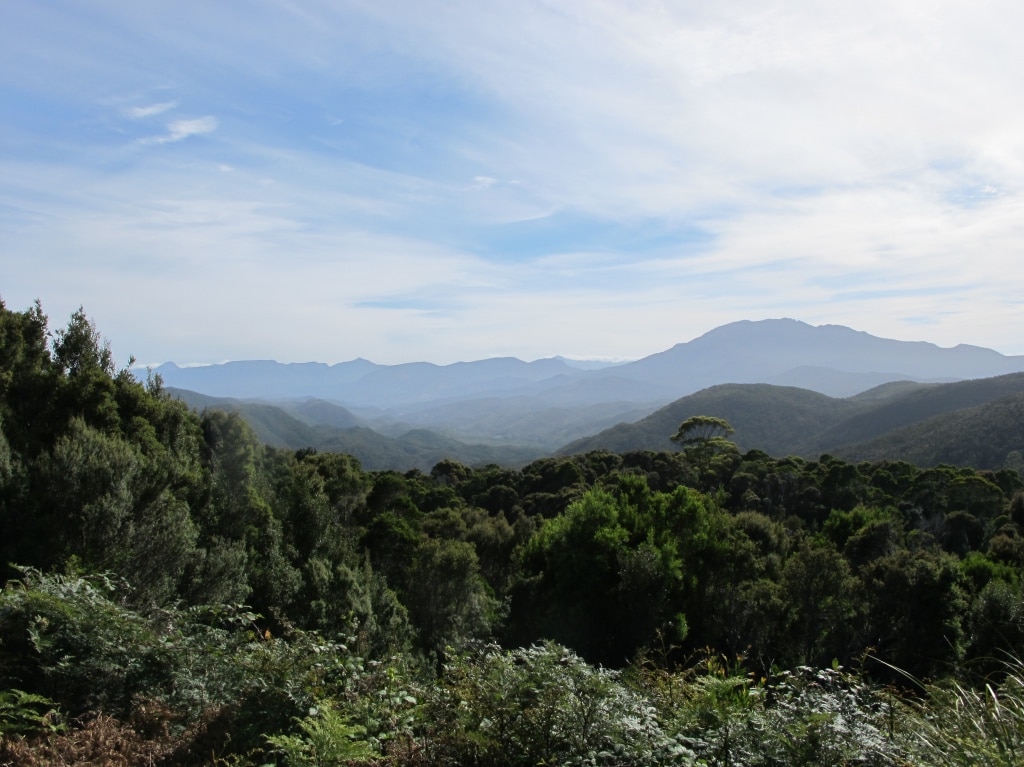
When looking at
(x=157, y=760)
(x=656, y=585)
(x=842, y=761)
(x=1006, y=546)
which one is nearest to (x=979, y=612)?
(x=656, y=585)

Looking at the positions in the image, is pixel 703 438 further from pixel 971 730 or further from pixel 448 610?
pixel 971 730

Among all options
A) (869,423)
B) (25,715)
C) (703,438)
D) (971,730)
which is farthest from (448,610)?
(869,423)

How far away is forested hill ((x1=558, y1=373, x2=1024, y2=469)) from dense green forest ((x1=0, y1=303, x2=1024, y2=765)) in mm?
33925

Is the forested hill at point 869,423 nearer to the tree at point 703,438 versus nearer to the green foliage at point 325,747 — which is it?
the tree at point 703,438

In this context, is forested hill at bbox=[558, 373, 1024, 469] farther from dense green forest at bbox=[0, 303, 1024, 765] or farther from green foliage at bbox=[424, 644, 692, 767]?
green foliage at bbox=[424, 644, 692, 767]

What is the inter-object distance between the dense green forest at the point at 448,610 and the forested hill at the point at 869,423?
111 feet

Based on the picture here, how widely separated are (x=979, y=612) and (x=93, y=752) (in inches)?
608

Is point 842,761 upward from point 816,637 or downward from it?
upward

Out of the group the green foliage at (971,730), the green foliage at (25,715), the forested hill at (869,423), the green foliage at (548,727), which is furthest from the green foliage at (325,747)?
the forested hill at (869,423)

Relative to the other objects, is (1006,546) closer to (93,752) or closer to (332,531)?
(332,531)

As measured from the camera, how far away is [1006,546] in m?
18.7

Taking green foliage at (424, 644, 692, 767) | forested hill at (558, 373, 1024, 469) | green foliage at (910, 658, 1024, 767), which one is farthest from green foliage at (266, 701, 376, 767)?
forested hill at (558, 373, 1024, 469)

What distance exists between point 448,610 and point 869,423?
11481 cm

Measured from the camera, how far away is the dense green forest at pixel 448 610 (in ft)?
11.3
